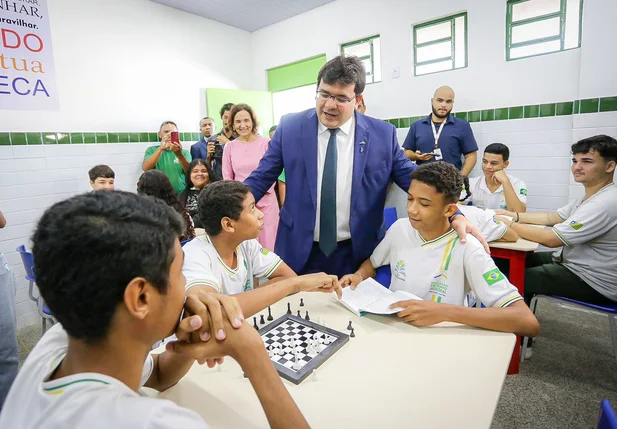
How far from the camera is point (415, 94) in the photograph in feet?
15.6

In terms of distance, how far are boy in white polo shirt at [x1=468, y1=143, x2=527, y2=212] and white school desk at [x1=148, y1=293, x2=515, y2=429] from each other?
8.13ft

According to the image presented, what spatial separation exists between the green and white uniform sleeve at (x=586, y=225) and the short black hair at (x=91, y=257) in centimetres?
255

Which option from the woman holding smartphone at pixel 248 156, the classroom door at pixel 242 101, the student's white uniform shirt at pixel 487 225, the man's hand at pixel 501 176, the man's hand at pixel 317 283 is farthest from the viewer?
the classroom door at pixel 242 101

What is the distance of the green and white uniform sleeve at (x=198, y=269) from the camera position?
52.6 inches

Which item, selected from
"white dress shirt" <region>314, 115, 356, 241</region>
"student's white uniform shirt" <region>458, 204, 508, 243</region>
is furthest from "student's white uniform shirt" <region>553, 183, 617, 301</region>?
"white dress shirt" <region>314, 115, 356, 241</region>

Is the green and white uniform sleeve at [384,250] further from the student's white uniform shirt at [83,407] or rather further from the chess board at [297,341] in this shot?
the student's white uniform shirt at [83,407]

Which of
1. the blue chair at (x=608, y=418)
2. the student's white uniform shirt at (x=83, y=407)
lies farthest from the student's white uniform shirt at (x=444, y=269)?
the student's white uniform shirt at (x=83, y=407)

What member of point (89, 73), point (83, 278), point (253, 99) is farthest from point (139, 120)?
point (83, 278)

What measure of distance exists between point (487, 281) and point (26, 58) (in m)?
4.52

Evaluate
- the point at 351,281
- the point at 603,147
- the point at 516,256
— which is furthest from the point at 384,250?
the point at 603,147

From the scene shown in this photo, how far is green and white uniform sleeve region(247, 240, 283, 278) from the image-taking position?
1.82 metres

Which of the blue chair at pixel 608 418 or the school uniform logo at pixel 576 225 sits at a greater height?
the school uniform logo at pixel 576 225

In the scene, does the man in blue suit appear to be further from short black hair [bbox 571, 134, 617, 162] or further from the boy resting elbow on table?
short black hair [bbox 571, 134, 617, 162]

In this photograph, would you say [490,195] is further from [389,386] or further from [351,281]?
[389,386]
